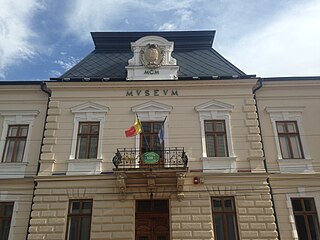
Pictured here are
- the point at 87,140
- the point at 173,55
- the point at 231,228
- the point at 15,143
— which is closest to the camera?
the point at 231,228

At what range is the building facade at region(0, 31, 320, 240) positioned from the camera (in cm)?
1169

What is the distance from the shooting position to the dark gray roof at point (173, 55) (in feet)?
48.6

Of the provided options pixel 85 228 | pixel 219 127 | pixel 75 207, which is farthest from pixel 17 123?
pixel 219 127

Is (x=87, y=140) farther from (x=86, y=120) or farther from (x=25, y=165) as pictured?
(x=25, y=165)

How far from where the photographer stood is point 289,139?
13336mm

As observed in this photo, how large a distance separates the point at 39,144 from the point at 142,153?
4.24m

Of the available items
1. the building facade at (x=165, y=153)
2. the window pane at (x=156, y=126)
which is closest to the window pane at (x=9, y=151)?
the building facade at (x=165, y=153)

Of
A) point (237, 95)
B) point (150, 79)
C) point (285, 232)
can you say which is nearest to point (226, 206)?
point (285, 232)

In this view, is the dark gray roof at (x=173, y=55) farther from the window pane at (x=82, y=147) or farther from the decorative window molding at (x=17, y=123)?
the window pane at (x=82, y=147)

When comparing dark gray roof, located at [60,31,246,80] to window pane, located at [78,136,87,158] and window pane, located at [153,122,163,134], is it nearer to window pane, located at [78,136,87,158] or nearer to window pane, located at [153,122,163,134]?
window pane, located at [153,122,163,134]

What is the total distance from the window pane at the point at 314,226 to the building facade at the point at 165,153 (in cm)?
4

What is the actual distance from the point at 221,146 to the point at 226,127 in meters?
0.86

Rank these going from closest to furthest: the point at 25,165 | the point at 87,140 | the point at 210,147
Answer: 1. the point at 25,165
2. the point at 210,147
3. the point at 87,140

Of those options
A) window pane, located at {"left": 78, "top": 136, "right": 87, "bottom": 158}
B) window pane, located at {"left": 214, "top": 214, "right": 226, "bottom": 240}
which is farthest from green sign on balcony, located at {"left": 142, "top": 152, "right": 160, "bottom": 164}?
window pane, located at {"left": 214, "top": 214, "right": 226, "bottom": 240}
